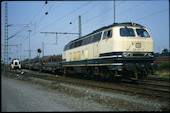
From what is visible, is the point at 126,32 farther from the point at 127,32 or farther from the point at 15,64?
the point at 15,64

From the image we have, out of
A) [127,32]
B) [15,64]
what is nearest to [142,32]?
[127,32]

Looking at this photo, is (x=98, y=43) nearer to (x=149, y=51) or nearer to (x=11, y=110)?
(x=149, y=51)

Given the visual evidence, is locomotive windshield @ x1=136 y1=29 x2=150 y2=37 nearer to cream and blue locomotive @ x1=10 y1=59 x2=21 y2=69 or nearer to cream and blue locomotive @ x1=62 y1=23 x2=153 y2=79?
cream and blue locomotive @ x1=62 y1=23 x2=153 y2=79

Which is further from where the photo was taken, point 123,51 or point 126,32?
point 126,32

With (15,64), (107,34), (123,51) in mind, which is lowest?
(15,64)

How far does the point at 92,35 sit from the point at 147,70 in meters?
5.99

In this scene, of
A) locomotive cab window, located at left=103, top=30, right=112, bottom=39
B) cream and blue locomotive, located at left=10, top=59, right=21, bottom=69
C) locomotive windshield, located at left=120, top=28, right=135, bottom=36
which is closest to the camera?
locomotive windshield, located at left=120, top=28, right=135, bottom=36

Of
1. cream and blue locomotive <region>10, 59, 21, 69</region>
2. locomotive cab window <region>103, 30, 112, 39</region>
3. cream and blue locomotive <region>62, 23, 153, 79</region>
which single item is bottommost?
cream and blue locomotive <region>10, 59, 21, 69</region>

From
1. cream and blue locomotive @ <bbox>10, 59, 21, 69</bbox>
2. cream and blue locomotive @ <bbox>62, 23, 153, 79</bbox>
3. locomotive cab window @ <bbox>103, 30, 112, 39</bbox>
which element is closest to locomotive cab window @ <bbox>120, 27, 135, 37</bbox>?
cream and blue locomotive @ <bbox>62, 23, 153, 79</bbox>

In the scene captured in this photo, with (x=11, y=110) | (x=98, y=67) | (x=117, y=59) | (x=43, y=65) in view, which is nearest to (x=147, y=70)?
(x=117, y=59)

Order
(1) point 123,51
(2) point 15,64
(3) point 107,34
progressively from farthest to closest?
1. (2) point 15,64
2. (3) point 107,34
3. (1) point 123,51

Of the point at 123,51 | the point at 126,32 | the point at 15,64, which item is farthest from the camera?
the point at 15,64

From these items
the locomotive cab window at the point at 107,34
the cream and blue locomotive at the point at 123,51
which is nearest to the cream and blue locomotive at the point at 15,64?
the cream and blue locomotive at the point at 123,51

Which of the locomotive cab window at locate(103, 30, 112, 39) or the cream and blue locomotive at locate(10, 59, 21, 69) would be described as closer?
the locomotive cab window at locate(103, 30, 112, 39)
